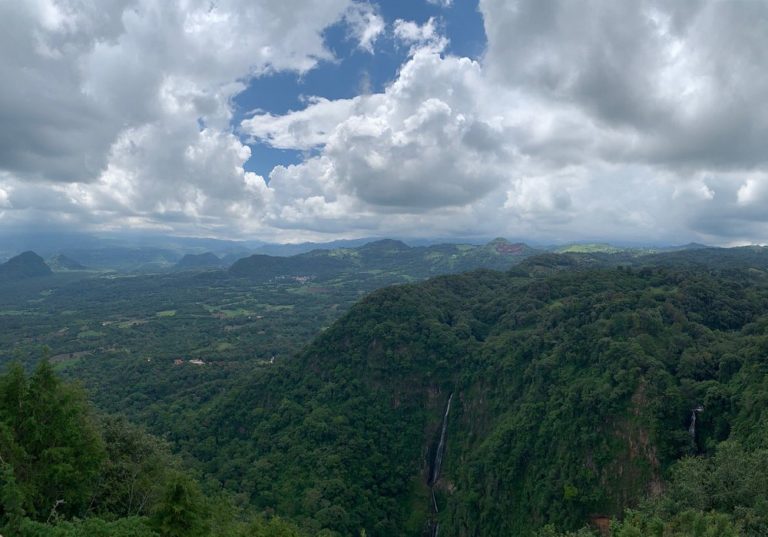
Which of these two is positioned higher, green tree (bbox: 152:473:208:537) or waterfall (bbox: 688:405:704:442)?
green tree (bbox: 152:473:208:537)

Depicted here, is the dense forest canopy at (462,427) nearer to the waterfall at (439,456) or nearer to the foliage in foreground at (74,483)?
the foliage in foreground at (74,483)

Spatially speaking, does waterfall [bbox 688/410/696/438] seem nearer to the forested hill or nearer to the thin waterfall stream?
the forested hill

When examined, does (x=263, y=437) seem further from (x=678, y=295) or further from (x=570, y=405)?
(x=678, y=295)

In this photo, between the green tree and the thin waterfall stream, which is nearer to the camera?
the green tree

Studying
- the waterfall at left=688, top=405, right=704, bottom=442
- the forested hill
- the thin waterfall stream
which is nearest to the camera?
the forested hill

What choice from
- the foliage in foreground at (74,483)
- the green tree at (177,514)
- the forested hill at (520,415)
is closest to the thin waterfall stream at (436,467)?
the forested hill at (520,415)

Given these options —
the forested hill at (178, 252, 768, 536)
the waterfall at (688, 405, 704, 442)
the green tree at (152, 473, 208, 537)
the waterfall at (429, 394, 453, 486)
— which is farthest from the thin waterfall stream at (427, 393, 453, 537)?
the green tree at (152, 473, 208, 537)

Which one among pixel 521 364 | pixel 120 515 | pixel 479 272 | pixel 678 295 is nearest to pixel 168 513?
pixel 120 515

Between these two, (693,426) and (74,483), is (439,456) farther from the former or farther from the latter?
(74,483)
